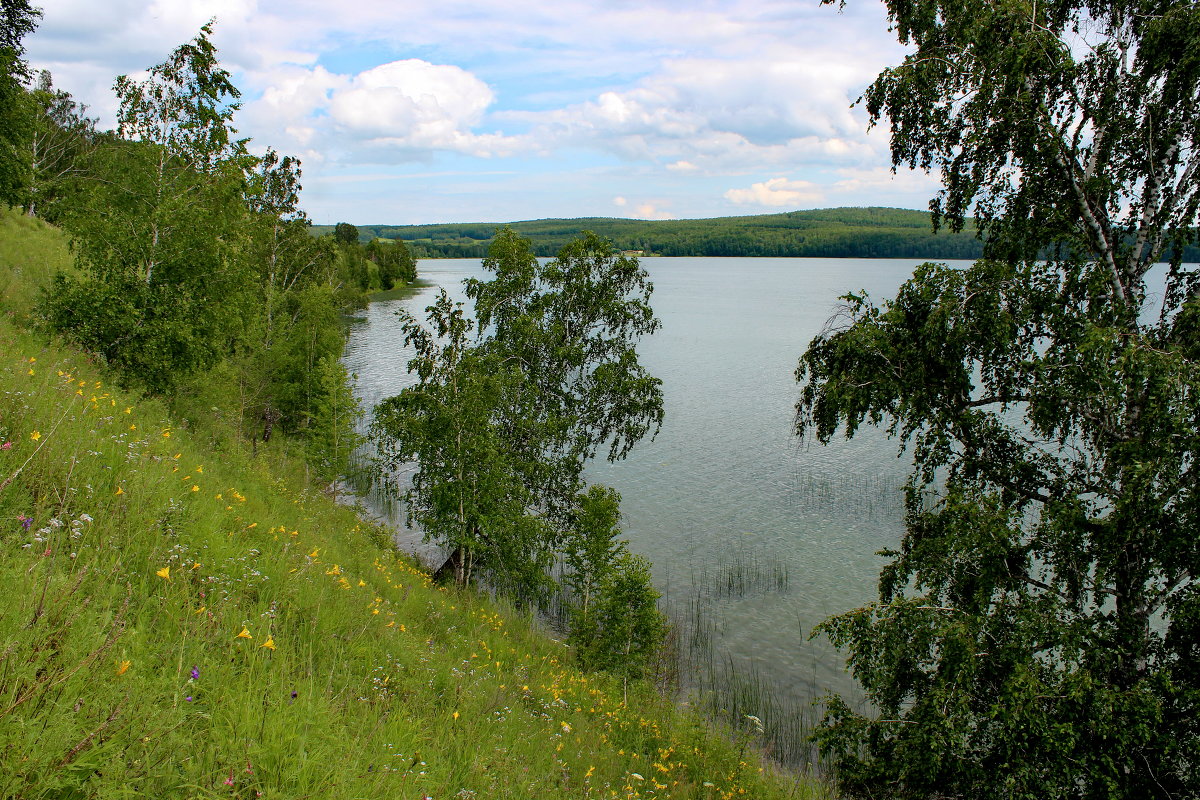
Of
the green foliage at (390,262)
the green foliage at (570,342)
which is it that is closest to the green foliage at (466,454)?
the green foliage at (570,342)

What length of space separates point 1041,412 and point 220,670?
857 cm

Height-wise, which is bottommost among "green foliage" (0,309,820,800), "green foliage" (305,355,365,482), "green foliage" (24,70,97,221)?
"green foliage" (305,355,365,482)

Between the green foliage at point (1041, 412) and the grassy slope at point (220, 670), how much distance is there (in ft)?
11.6

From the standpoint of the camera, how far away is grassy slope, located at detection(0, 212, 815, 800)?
3.16 metres

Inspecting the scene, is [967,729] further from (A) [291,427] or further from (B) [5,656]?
(A) [291,427]

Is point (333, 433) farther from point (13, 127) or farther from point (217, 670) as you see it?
point (217, 670)

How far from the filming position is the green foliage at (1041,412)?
6.96 meters

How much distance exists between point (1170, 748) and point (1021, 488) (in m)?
3.09

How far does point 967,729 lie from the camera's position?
753 centimetres

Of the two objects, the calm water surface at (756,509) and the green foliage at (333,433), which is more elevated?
the green foliage at (333,433)

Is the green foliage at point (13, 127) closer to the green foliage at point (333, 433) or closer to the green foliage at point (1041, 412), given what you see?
the green foliage at point (333, 433)

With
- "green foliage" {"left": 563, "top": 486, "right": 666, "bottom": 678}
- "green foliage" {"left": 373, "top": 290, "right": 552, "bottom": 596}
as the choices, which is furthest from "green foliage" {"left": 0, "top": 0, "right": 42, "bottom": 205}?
"green foliage" {"left": 563, "top": 486, "right": 666, "bottom": 678}

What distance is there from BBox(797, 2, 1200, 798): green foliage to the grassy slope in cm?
352

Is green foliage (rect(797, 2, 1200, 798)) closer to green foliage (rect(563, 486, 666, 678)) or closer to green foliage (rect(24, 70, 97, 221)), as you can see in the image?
green foliage (rect(563, 486, 666, 678))
